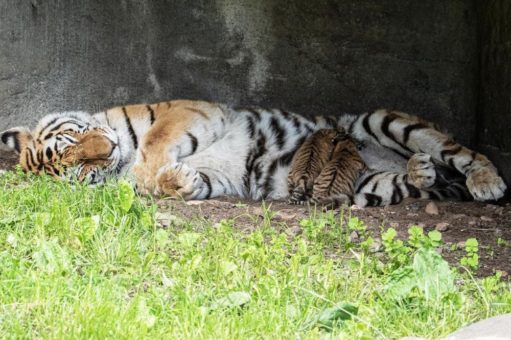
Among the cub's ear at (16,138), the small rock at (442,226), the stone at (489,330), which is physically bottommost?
the small rock at (442,226)

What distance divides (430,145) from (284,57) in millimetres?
1227

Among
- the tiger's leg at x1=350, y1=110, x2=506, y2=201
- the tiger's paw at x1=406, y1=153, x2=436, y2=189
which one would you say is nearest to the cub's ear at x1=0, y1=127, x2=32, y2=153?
the tiger's leg at x1=350, y1=110, x2=506, y2=201

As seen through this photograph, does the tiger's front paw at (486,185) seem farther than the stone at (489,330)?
Yes

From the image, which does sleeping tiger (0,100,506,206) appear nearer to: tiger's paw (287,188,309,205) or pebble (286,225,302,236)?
tiger's paw (287,188,309,205)

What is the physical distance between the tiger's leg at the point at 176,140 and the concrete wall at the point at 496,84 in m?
1.78

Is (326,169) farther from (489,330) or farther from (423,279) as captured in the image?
(489,330)

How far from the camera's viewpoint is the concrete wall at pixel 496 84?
4.71 metres

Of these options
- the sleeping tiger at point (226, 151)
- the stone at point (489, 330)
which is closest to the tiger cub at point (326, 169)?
the sleeping tiger at point (226, 151)

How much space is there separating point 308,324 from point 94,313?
2.35 feet

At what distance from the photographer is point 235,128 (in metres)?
5.18

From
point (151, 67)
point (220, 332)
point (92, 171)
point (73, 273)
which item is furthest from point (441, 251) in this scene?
point (151, 67)

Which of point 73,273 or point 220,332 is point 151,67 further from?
point 220,332

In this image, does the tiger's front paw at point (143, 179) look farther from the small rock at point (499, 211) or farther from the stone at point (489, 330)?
the stone at point (489, 330)

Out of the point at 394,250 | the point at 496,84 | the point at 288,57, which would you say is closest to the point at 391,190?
the point at 496,84
